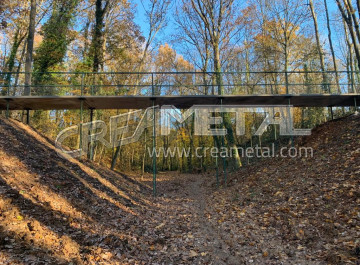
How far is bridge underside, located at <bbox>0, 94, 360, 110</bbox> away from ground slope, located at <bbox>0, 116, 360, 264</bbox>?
3.10m

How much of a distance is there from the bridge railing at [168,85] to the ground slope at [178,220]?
4766mm

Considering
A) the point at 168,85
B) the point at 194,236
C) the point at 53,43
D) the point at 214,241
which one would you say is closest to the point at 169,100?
the point at 168,85

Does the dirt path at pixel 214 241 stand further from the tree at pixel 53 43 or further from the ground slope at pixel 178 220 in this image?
the tree at pixel 53 43

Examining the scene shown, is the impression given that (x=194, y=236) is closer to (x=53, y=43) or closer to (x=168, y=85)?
(x=168, y=85)

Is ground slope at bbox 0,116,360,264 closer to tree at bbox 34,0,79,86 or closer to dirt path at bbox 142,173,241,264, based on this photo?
dirt path at bbox 142,173,241,264

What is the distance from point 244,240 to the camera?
18.1 ft

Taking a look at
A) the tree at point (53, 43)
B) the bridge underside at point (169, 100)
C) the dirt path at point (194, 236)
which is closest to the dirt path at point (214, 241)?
the dirt path at point (194, 236)

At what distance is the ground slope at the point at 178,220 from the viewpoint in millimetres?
4461

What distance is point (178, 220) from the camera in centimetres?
749

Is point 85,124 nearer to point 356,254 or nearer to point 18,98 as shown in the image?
point 18,98

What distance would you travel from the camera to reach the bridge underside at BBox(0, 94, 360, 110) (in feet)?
40.0

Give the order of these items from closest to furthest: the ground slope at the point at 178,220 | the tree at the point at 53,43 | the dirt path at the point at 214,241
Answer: the ground slope at the point at 178,220 < the dirt path at the point at 214,241 < the tree at the point at 53,43

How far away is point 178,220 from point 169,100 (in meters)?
6.77

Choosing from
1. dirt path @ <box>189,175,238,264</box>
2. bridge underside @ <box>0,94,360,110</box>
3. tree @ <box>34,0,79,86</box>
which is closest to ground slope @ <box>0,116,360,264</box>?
dirt path @ <box>189,175,238,264</box>
